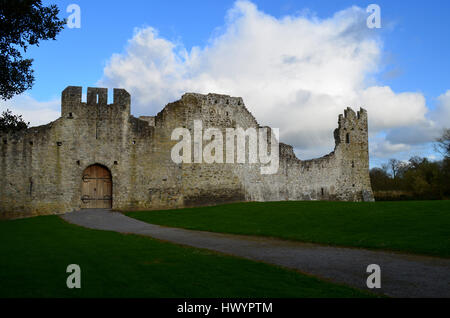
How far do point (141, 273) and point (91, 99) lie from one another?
63.0 ft

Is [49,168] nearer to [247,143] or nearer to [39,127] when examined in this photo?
[39,127]

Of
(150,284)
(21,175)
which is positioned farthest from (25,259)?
(21,175)

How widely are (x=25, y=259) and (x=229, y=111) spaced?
2157cm

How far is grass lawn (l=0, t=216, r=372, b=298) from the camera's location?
694cm

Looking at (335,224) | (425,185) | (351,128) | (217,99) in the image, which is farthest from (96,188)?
(425,185)

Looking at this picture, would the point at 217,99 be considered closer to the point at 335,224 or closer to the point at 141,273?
the point at 335,224

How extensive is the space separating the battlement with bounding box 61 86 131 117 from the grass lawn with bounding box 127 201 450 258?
6.96 metres

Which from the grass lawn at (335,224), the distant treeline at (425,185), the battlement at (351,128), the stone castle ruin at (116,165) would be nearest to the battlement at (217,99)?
the stone castle ruin at (116,165)

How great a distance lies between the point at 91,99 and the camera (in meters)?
25.4

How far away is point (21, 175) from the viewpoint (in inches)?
919

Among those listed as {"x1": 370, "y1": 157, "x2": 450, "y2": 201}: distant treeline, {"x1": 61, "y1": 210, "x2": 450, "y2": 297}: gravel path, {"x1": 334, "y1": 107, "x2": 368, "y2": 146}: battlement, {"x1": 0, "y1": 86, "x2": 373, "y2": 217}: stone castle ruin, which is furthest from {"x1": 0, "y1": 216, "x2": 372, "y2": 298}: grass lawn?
{"x1": 370, "y1": 157, "x2": 450, "y2": 201}: distant treeline

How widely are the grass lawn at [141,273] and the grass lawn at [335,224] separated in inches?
191

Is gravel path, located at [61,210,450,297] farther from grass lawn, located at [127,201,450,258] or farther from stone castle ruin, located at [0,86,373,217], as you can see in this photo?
stone castle ruin, located at [0,86,373,217]

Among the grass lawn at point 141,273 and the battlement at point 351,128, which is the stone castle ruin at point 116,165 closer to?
the battlement at point 351,128
